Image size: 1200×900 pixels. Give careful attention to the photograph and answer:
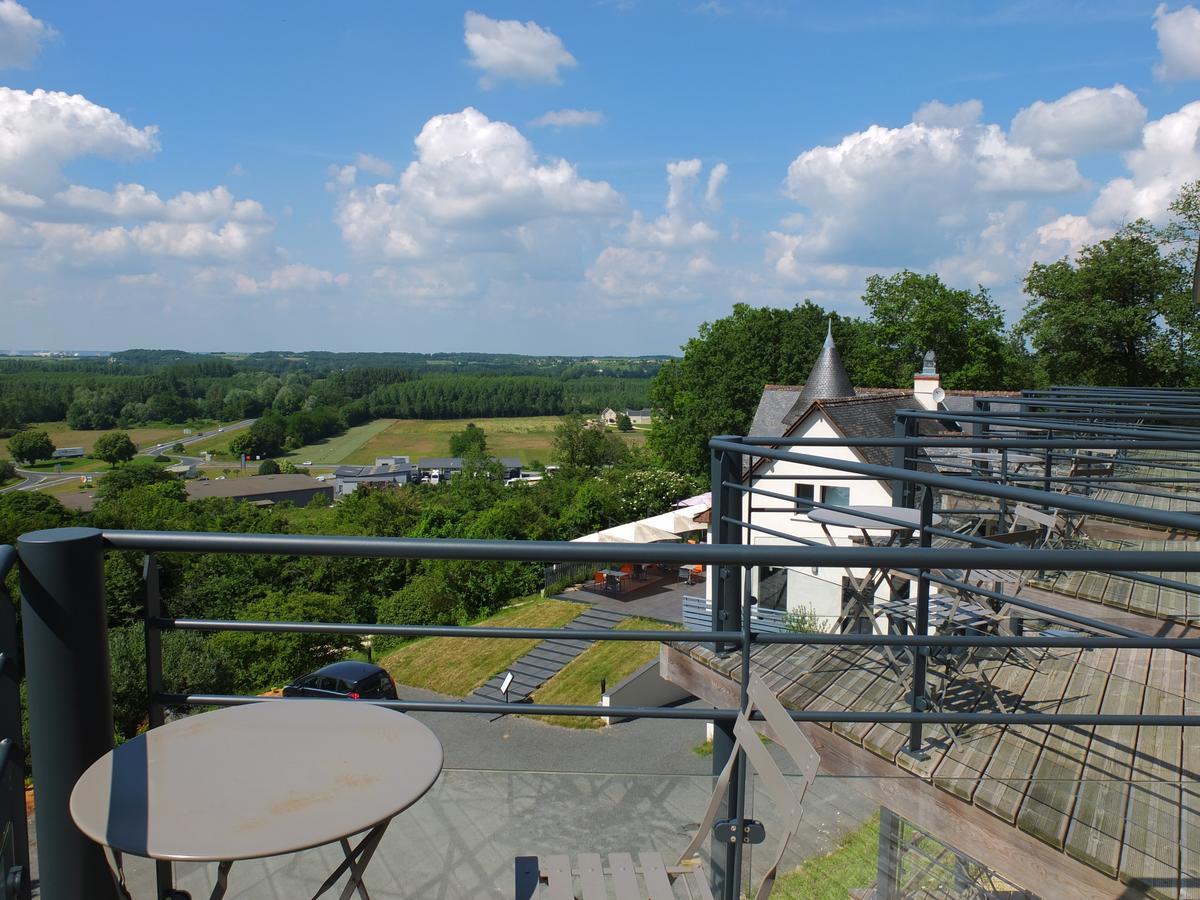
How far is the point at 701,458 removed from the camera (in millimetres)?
42438

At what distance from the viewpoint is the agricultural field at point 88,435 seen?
9975 centimetres

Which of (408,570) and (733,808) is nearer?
(733,808)

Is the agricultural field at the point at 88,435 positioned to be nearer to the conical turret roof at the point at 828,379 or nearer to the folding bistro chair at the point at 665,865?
the conical turret roof at the point at 828,379

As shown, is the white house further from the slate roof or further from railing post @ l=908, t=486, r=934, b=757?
the slate roof

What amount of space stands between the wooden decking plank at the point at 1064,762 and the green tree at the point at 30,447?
11240cm

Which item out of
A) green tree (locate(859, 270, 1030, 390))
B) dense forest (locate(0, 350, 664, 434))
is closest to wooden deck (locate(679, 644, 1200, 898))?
green tree (locate(859, 270, 1030, 390))

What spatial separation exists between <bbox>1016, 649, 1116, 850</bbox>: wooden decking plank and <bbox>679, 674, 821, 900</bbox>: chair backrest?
72 centimetres

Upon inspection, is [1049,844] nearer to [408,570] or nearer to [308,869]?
[308,869]

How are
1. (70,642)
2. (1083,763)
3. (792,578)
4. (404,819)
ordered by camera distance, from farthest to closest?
1. (792,578)
2. (1083,763)
3. (404,819)
4. (70,642)

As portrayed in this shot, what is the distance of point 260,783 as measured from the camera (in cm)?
165

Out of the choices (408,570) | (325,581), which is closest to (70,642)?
(325,581)

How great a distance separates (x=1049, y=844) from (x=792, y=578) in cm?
294

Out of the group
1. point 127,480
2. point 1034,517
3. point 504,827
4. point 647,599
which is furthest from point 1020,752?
point 127,480

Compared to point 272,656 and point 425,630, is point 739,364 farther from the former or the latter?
point 425,630
